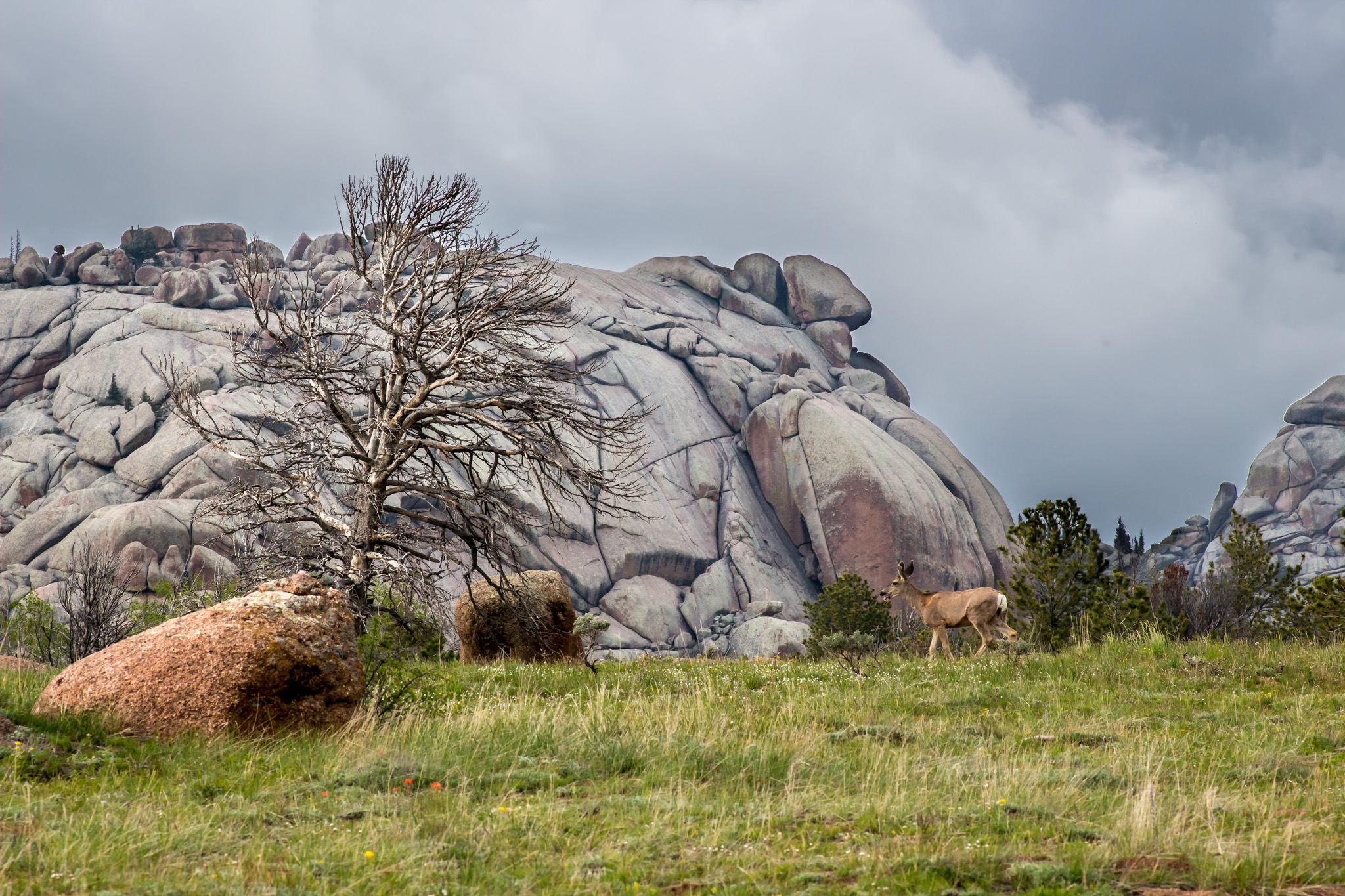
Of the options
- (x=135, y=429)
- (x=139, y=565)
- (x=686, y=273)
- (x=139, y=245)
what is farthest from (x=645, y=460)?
(x=139, y=245)

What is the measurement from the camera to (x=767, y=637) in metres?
58.6

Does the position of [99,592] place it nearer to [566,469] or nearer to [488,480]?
[488,480]

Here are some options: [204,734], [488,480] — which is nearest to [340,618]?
[204,734]

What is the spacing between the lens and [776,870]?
188 inches

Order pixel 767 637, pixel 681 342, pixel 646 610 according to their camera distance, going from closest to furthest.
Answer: pixel 767 637 → pixel 646 610 → pixel 681 342

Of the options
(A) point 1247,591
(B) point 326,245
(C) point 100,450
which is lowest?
(A) point 1247,591

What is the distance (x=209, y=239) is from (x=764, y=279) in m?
58.3

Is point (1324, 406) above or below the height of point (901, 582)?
above

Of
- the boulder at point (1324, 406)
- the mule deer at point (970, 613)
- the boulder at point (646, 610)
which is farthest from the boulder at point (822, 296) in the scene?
Result: the mule deer at point (970, 613)

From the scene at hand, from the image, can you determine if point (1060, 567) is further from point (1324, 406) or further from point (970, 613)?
point (1324, 406)

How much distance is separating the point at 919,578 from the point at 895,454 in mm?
10800

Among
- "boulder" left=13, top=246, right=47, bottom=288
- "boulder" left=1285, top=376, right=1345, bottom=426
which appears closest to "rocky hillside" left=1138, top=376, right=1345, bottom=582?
"boulder" left=1285, top=376, right=1345, bottom=426

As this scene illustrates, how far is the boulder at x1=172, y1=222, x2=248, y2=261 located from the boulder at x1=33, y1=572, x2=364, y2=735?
95022mm

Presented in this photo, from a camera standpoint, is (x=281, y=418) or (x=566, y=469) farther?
(x=281, y=418)
